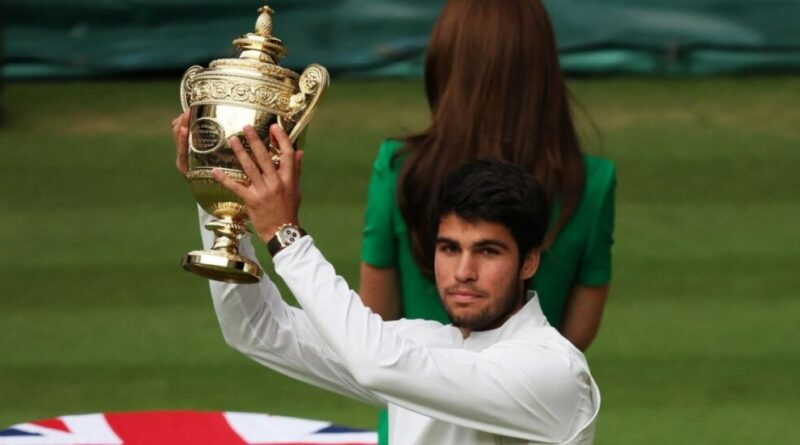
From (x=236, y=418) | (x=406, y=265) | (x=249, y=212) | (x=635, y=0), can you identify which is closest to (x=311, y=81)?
(x=249, y=212)

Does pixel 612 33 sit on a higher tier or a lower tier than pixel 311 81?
higher

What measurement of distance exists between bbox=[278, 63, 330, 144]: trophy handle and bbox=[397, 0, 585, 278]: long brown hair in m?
0.36

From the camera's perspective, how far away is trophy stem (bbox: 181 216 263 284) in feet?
11.0

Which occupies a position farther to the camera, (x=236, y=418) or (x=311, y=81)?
(x=236, y=418)

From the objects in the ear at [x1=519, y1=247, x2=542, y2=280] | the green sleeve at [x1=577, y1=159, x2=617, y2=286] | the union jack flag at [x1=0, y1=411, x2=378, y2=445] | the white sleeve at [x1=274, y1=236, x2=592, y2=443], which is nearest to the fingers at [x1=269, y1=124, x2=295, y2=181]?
the white sleeve at [x1=274, y1=236, x2=592, y2=443]

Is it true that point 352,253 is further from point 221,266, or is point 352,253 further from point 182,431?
point 221,266

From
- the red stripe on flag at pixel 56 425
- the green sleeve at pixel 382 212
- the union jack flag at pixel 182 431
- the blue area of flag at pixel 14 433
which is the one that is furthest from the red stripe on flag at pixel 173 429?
the green sleeve at pixel 382 212

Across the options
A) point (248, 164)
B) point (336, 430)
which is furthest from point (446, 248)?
point (336, 430)

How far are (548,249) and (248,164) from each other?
2.77 ft

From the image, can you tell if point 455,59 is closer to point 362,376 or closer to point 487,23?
point 487,23

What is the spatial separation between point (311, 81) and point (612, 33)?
865 cm

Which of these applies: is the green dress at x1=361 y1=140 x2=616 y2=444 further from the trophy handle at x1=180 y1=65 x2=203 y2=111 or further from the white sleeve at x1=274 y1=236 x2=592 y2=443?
→ the white sleeve at x1=274 y1=236 x2=592 y2=443

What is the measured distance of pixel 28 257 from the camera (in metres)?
8.73

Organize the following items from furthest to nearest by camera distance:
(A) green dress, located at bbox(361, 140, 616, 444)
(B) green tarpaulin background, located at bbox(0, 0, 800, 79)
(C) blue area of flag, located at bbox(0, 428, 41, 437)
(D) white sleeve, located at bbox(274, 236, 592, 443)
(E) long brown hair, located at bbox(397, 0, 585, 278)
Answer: (B) green tarpaulin background, located at bbox(0, 0, 800, 79), (C) blue area of flag, located at bbox(0, 428, 41, 437), (A) green dress, located at bbox(361, 140, 616, 444), (E) long brown hair, located at bbox(397, 0, 585, 278), (D) white sleeve, located at bbox(274, 236, 592, 443)
